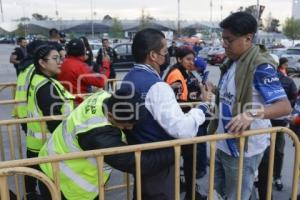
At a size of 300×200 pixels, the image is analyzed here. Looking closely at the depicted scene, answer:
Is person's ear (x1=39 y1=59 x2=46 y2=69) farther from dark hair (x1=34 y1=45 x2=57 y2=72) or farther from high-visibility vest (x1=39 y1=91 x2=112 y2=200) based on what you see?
high-visibility vest (x1=39 y1=91 x2=112 y2=200)

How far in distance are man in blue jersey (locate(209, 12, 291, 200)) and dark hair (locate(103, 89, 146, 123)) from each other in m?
0.68

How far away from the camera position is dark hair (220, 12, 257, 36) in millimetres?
2566

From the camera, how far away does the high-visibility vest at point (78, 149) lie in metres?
2.23

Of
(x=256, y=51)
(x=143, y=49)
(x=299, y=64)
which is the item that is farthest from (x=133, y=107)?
(x=299, y=64)

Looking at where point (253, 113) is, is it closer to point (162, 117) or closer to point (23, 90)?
point (162, 117)

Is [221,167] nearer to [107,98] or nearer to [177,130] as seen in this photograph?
[177,130]

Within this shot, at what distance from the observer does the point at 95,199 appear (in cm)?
255

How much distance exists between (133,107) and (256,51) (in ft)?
3.24

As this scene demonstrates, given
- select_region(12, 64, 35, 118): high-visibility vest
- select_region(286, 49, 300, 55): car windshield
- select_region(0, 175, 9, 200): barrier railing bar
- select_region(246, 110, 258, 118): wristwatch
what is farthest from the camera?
select_region(286, 49, 300, 55): car windshield

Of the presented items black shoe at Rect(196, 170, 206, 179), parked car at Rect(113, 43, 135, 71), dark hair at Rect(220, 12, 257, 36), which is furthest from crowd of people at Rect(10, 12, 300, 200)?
parked car at Rect(113, 43, 135, 71)

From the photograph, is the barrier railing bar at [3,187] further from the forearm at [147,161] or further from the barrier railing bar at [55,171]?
the forearm at [147,161]

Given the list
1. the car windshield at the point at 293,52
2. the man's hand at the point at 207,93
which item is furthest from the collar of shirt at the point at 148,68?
the car windshield at the point at 293,52

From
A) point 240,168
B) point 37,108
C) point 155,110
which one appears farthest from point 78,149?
point 37,108

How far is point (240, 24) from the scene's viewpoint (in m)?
2.57
